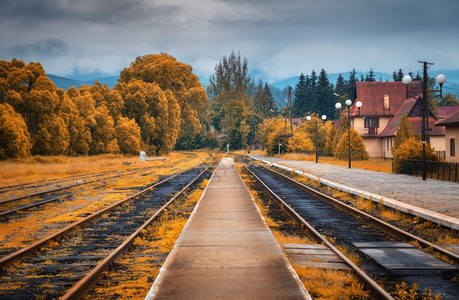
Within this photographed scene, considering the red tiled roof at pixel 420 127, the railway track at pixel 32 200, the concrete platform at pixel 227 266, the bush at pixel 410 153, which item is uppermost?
the red tiled roof at pixel 420 127

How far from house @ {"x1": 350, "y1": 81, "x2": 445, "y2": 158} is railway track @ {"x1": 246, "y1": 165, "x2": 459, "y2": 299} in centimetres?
4091

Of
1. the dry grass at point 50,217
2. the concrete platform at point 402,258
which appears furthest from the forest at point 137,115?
the concrete platform at point 402,258

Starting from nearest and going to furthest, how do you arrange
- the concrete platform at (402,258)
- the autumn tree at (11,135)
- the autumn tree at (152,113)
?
the concrete platform at (402,258) < the autumn tree at (11,135) < the autumn tree at (152,113)

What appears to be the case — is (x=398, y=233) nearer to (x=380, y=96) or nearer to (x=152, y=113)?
(x=380, y=96)

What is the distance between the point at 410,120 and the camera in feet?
172

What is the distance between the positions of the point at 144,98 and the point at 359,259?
55.3 metres

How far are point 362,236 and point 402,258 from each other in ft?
7.85

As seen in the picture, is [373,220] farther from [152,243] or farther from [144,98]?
[144,98]

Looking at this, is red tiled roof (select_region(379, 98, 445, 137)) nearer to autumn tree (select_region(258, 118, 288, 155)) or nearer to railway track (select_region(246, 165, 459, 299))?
autumn tree (select_region(258, 118, 288, 155))

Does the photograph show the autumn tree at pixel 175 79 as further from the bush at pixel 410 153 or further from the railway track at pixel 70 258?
the railway track at pixel 70 258

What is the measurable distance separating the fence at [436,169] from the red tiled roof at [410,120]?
24.9 m

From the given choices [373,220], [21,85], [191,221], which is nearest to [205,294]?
[191,221]

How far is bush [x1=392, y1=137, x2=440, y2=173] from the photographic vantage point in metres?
24.5

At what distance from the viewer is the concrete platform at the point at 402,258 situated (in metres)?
6.73
